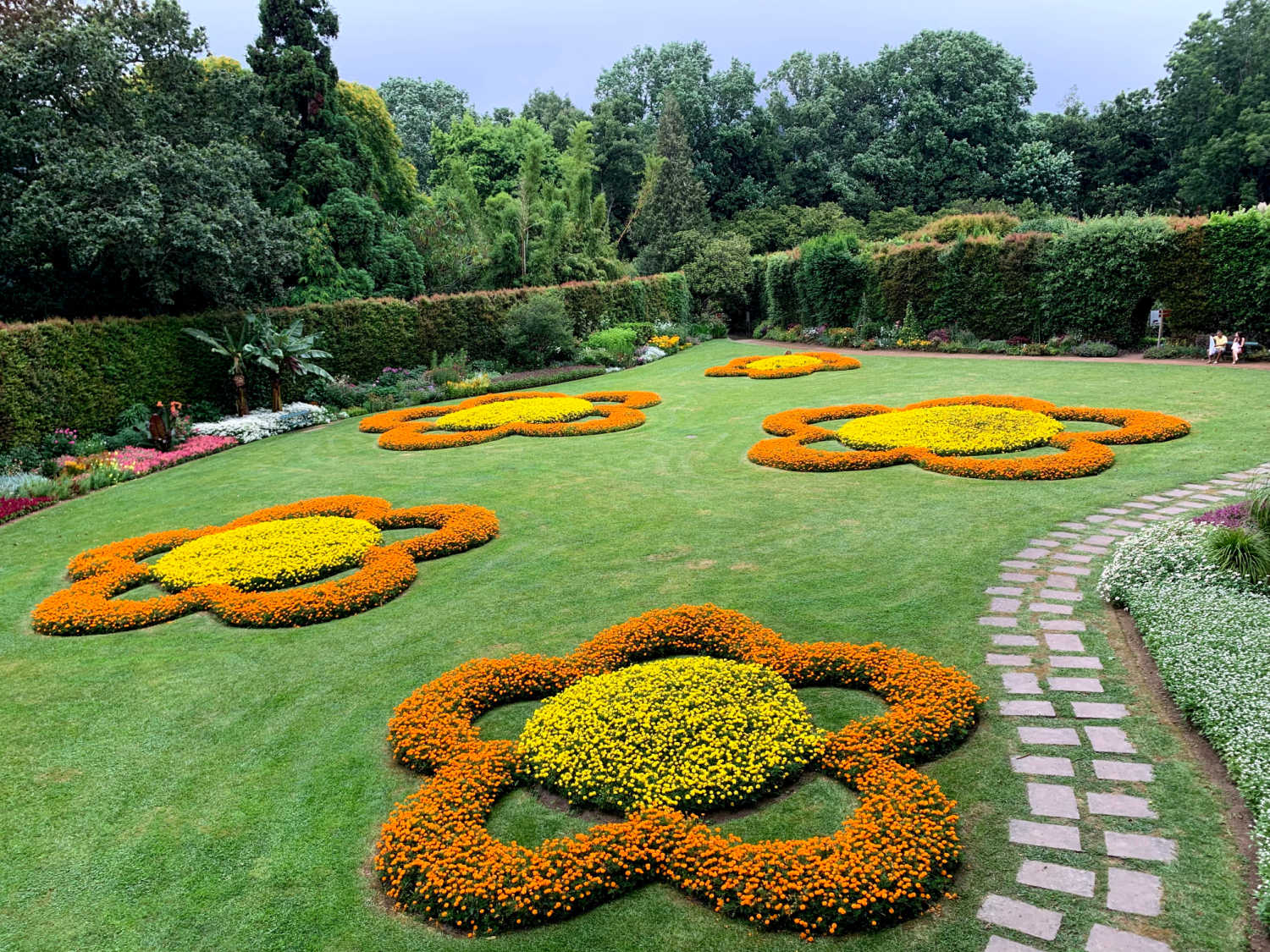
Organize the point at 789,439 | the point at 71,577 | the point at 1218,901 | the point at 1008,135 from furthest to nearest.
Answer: the point at 1008,135 < the point at 789,439 < the point at 71,577 < the point at 1218,901

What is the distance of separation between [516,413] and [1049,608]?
41.9 ft

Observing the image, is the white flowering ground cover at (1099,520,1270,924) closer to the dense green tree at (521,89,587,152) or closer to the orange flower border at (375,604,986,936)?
the orange flower border at (375,604,986,936)

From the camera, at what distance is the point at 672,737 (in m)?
4.80

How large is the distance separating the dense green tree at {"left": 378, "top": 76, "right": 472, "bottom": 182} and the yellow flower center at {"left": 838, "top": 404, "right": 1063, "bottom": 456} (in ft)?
179

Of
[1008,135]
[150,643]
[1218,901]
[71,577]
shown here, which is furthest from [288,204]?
[1008,135]

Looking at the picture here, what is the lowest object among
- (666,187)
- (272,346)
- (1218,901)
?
(1218,901)

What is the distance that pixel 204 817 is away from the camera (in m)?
4.71

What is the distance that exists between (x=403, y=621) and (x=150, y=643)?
7.53 feet

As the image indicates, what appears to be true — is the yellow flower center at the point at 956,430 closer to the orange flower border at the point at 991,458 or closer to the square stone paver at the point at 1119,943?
the orange flower border at the point at 991,458

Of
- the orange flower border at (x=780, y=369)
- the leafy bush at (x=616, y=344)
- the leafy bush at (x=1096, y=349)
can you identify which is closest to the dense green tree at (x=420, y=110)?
the leafy bush at (x=616, y=344)

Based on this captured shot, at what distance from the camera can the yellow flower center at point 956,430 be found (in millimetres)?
12039

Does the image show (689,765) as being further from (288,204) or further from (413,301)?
(288,204)

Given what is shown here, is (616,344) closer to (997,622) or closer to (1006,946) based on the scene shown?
(997,622)

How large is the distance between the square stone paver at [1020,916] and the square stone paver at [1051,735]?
140cm
